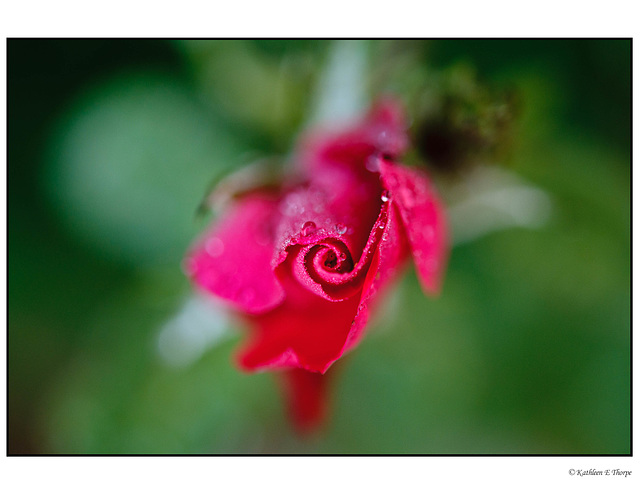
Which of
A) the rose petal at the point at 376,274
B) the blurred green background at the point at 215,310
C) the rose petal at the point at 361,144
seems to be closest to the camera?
the rose petal at the point at 376,274

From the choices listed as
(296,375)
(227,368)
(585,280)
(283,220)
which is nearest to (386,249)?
(283,220)

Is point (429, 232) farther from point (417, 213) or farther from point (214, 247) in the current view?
point (214, 247)

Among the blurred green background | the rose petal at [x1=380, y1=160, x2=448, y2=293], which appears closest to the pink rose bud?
the rose petal at [x1=380, y1=160, x2=448, y2=293]

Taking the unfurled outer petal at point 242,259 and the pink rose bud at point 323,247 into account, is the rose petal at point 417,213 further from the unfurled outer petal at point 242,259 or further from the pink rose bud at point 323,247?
the unfurled outer petal at point 242,259

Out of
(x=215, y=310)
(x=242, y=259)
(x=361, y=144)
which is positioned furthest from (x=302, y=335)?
(x=215, y=310)

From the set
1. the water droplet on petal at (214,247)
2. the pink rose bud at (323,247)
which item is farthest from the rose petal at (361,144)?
the water droplet on petal at (214,247)

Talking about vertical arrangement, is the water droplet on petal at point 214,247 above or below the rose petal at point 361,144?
below

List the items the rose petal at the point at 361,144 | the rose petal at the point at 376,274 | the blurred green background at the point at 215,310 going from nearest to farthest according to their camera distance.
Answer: the rose petal at the point at 376,274 → the rose petal at the point at 361,144 → the blurred green background at the point at 215,310
